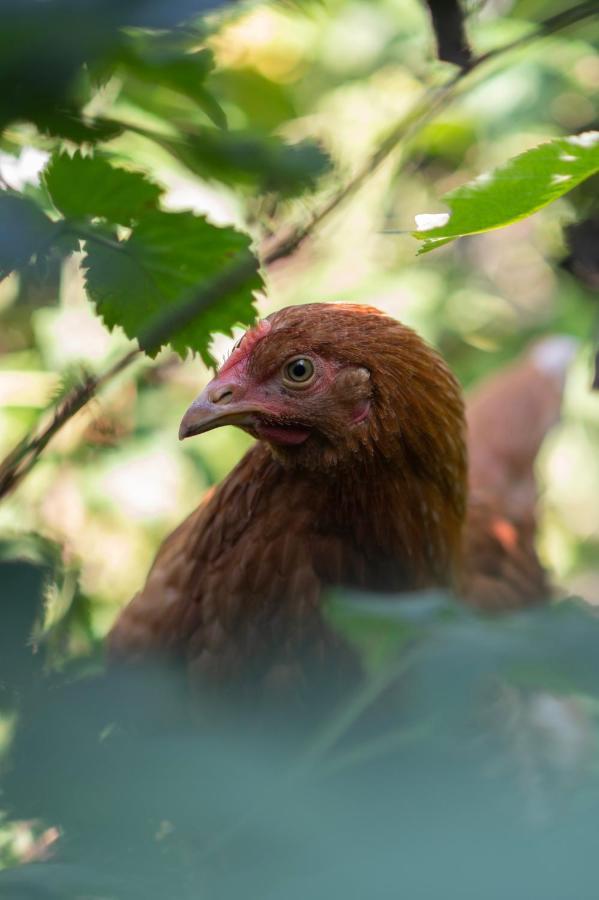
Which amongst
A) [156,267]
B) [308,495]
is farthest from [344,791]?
[308,495]

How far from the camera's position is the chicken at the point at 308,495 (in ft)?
4.55

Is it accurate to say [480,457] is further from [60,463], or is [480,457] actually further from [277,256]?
[277,256]

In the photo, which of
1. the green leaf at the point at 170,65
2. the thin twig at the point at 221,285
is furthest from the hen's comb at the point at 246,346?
the green leaf at the point at 170,65

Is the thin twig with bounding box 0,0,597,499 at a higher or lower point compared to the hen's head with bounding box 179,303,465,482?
higher

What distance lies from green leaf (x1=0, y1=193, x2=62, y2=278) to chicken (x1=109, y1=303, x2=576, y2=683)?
0.63 meters

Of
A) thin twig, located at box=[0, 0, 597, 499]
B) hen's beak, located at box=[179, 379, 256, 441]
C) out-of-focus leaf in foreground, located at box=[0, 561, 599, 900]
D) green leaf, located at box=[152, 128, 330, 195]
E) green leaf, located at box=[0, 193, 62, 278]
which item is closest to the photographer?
out-of-focus leaf in foreground, located at box=[0, 561, 599, 900]

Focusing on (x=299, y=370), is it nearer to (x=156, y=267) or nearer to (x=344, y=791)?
(x=156, y=267)

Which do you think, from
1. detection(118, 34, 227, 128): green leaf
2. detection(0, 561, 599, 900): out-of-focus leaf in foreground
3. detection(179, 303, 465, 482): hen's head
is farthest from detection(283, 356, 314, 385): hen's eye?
detection(0, 561, 599, 900): out-of-focus leaf in foreground

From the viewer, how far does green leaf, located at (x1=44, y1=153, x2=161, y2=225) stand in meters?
0.78

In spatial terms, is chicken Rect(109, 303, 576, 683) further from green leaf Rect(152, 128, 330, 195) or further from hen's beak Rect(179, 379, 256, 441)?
green leaf Rect(152, 128, 330, 195)

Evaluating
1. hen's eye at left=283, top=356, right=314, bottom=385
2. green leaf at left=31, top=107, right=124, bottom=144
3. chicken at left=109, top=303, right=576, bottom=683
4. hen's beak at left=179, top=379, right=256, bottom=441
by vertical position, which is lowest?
chicken at left=109, top=303, right=576, bottom=683

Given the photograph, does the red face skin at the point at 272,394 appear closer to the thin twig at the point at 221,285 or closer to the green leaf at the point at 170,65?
the thin twig at the point at 221,285

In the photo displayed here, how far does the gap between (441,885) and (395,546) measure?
115 centimetres

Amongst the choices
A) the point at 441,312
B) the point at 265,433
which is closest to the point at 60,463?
the point at 265,433
